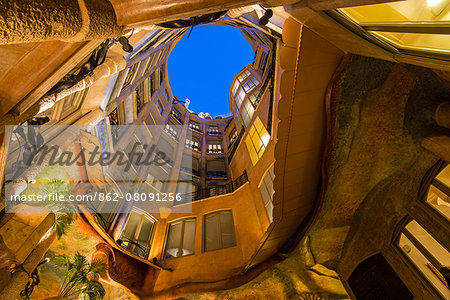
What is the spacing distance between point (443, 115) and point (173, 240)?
38.3 feet

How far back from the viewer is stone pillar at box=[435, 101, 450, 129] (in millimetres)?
4559

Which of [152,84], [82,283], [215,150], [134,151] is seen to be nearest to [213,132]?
[215,150]

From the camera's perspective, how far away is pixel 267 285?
6.15m

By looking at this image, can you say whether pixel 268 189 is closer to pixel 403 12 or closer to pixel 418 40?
pixel 418 40

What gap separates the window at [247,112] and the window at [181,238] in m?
8.47

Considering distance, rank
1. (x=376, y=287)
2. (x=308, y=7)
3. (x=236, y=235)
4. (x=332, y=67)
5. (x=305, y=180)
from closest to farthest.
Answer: (x=308, y=7) < (x=332, y=67) < (x=305, y=180) < (x=376, y=287) < (x=236, y=235)

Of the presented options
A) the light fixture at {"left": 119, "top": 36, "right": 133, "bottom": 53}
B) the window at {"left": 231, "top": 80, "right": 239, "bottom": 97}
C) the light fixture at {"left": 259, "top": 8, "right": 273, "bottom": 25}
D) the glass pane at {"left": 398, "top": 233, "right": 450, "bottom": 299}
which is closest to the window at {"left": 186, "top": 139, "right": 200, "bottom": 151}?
the window at {"left": 231, "top": 80, "right": 239, "bottom": 97}

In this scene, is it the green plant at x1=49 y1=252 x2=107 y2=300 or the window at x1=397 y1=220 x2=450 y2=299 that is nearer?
the window at x1=397 y1=220 x2=450 y2=299

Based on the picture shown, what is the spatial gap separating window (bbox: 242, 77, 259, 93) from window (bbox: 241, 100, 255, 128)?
5.38ft

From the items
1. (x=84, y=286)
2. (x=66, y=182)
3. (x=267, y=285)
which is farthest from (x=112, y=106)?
(x=267, y=285)

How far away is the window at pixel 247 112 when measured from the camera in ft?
48.1

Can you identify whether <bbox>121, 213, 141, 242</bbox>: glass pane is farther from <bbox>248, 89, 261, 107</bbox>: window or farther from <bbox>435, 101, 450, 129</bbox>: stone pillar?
<bbox>435, 101, 450, 129</bbox>: stone pillar

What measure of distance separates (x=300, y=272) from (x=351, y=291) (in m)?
1.76

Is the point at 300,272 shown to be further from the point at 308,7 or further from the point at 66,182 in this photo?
the point at 66,182
